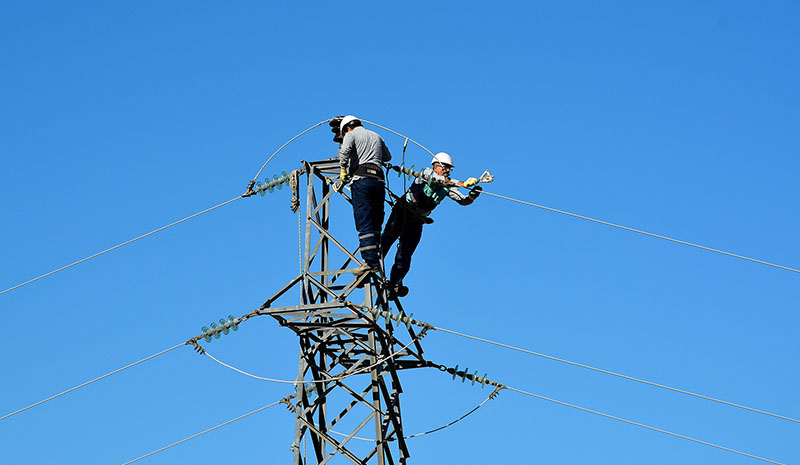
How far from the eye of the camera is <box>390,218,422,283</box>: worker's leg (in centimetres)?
1803

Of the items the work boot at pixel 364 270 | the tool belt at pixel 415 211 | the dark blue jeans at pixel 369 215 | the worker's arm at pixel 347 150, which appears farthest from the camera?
the tool belt at pixel 415 211

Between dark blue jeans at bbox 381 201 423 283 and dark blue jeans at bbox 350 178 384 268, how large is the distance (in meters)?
1.18

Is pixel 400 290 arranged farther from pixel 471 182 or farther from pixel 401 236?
pixel 471 182

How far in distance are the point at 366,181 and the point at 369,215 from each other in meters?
0.45

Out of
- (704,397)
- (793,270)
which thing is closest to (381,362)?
(704,397)

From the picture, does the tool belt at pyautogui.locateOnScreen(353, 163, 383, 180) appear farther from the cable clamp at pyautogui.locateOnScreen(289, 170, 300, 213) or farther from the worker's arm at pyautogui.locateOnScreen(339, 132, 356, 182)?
the cable clamp at pyautogui.locateOnScreen(289, 170, 300, 213)

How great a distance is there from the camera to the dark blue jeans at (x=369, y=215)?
16.5m

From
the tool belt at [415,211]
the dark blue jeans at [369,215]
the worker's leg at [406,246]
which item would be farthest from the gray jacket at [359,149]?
the worker's leg at [406,246]

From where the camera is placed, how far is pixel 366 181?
1670 cm

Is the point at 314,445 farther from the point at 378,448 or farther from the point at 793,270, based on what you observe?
the point at 793,270

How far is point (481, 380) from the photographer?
17.7 meters

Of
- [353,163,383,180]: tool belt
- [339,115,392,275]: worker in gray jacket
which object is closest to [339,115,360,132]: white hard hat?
[339,115,392,275]: worker in gray jacket

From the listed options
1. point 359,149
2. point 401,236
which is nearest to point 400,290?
point 401,236

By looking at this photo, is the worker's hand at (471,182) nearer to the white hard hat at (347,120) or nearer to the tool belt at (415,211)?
the tool belt at (415,211)
